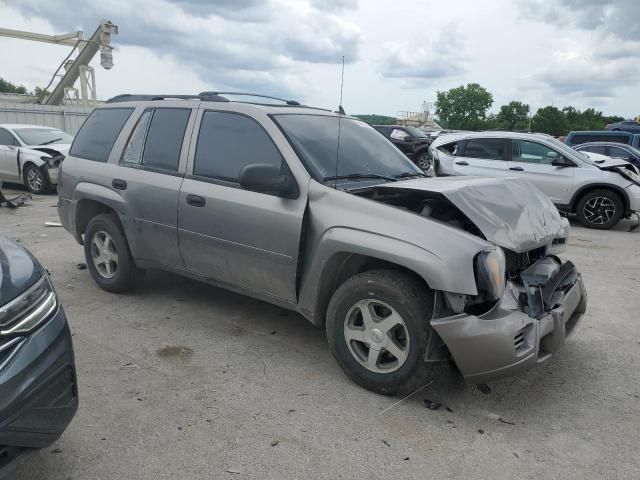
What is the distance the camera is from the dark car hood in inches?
87.7

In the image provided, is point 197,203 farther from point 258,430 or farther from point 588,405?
point 588,405

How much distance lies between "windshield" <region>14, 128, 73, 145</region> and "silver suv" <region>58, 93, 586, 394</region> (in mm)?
8981

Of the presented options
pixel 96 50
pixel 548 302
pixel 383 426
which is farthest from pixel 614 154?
pixel 96 50

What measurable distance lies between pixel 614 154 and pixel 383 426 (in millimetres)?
13937

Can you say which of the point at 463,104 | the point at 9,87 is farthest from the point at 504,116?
the point at 9,87

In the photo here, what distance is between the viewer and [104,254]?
519cm

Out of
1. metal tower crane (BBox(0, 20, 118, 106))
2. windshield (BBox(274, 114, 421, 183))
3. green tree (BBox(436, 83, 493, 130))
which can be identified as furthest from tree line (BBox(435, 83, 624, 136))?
windshield (BBox(274, 114, 421, 183))

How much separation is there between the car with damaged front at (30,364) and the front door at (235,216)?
5.17ft

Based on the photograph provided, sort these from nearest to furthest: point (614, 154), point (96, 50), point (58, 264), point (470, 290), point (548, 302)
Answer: point (470, 290), point (548, 302), point (58, 264), point (614, 154), point (96, 50)

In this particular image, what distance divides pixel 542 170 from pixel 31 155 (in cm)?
1093

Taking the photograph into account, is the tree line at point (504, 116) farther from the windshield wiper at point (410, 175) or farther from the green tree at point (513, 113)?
the windshield wiper at point (410, 175)

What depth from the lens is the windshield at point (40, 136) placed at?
502 inches

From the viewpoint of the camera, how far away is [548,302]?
10.9ft

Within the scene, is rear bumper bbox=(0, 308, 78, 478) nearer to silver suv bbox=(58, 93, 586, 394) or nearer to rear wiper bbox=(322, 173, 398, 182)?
silver suv bbox=(58, 93, 586, 394)
